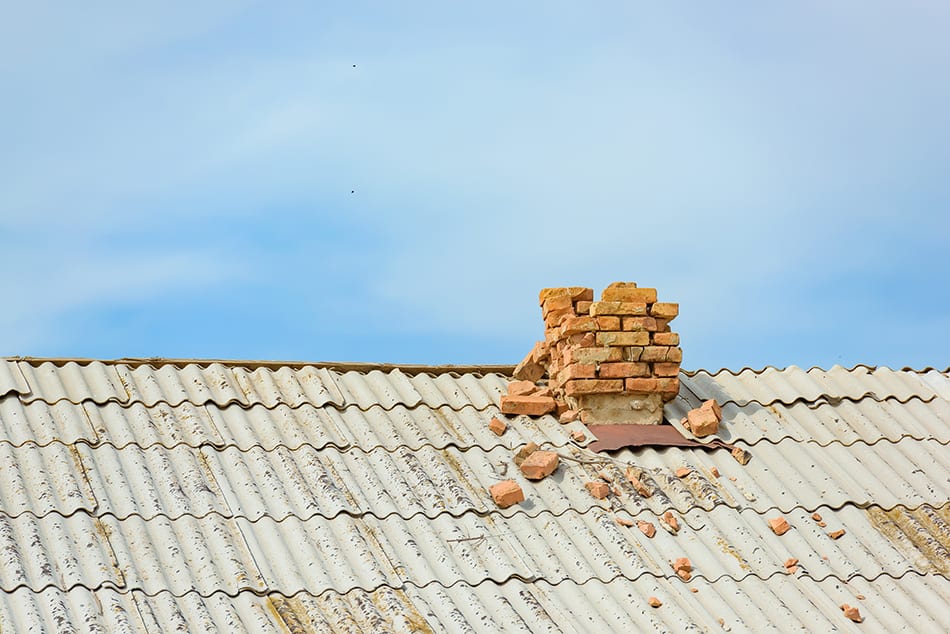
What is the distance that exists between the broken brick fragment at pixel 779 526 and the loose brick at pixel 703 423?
1.01 metres

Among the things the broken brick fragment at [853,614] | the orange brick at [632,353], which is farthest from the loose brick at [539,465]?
the broken brick fragment at [853,614]

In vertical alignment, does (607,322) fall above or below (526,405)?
above

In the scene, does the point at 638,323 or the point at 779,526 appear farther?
the point at 638,323

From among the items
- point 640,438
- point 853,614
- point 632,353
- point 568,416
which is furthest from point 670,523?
point 632,353

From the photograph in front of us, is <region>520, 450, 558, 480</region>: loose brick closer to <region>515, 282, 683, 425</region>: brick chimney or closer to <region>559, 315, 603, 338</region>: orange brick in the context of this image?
<region>515, 282, 683, 425</region>: brick chimney

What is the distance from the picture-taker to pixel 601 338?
26.0 ft

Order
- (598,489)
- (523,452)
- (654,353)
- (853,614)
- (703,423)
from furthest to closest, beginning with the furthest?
1. (654,353)
2. (703,423)
3. (523,452)
4. (598,489)
5. (853,614)

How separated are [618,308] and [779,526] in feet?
6.16

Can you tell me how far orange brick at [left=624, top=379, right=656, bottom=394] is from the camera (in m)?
7.91

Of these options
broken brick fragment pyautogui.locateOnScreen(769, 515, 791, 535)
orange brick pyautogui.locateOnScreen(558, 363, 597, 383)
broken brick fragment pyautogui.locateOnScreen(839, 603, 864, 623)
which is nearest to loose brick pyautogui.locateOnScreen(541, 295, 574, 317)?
orange brick pyautogui.locateOnScreen(558, 363, 597, 383)

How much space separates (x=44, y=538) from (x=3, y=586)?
0.46 m

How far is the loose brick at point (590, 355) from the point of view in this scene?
7.83 m

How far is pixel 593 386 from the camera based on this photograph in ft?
25.7

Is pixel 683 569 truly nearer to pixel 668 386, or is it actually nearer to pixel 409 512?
pixel 409 512
